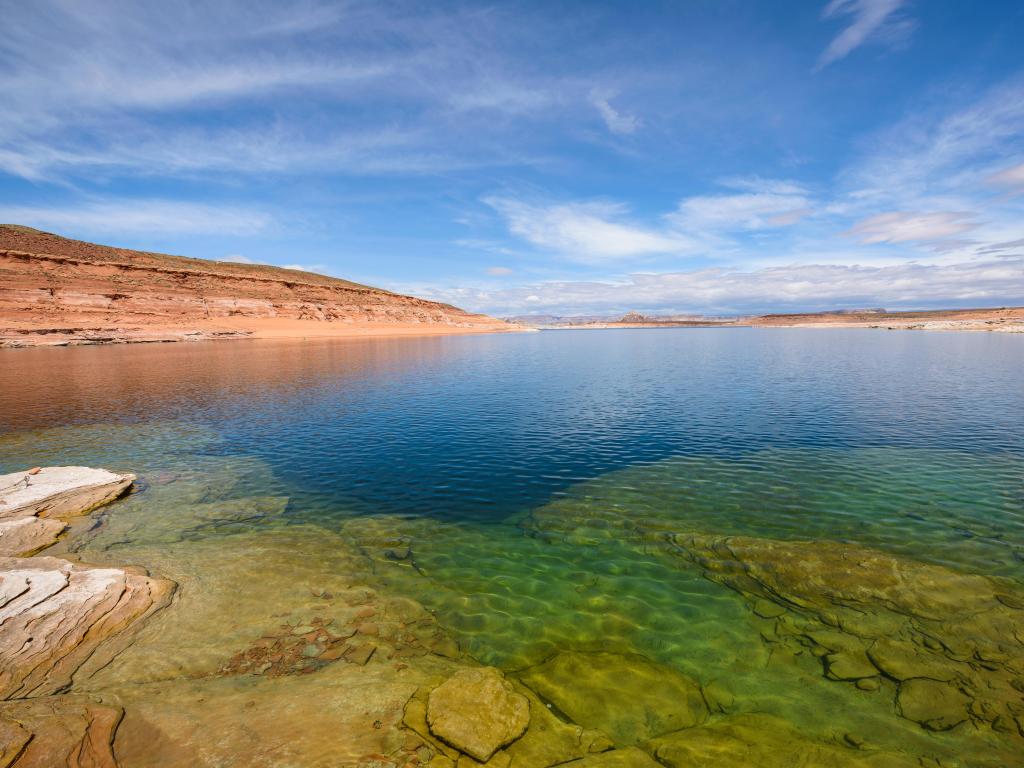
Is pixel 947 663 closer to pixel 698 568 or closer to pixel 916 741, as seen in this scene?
pixel 916 741

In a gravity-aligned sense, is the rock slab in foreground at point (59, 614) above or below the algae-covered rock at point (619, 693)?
above

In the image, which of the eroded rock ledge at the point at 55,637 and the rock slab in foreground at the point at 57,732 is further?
the eroded rock ledge at the point at 55,637

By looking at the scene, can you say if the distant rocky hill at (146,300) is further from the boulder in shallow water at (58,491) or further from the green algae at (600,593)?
the green algae at (600,593)

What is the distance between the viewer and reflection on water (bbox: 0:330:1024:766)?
8.26 m

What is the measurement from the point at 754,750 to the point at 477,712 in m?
4.31

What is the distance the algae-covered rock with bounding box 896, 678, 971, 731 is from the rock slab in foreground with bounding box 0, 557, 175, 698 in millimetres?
14734

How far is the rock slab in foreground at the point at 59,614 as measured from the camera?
27.1ft

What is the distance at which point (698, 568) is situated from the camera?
12.6 metres

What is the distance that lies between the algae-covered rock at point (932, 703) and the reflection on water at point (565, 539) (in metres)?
0.11

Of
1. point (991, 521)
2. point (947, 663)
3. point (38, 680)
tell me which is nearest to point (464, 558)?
point (38, 680)

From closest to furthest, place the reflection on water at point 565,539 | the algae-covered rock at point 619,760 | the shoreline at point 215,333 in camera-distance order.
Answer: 1. the algae-covered rock at point 619,760
2. the reflection on water at point 565,539
3. the shoreline at point 215,333

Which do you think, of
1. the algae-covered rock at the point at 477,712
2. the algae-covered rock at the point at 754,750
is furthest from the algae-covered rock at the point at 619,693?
the algae-covered rock at the point at 477,712

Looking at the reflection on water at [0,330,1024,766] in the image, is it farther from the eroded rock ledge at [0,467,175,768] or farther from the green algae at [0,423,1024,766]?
the eroded rock ledge at [0,467,175,768]

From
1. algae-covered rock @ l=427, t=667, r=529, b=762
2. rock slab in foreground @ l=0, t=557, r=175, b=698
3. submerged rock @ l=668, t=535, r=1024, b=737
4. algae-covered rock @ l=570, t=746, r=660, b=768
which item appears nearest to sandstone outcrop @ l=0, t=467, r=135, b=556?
rock slab in foreground @ l=0, t=557, r=175, b=698
